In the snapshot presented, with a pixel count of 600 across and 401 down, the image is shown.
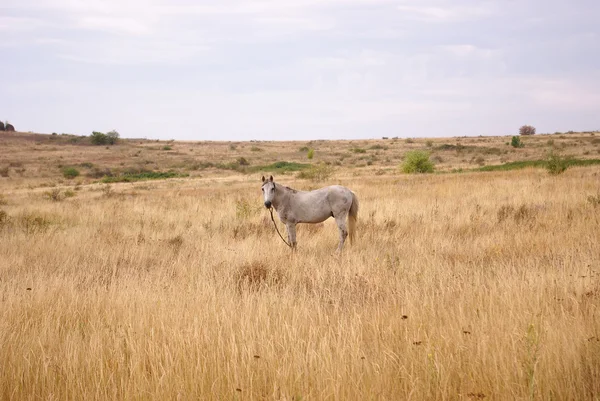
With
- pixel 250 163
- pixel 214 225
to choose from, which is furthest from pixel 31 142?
pixel 214 225

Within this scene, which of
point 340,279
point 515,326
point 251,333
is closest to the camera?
point 515,326

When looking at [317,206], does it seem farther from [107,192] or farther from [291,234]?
[107,192]

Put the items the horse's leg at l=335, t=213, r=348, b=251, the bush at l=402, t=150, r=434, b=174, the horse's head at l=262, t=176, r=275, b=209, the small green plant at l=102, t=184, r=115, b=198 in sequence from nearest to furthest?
the horse's head at l=262, t=176, r=275, b=209
the horse's leg at l=335, t=213, r=348, b=251
the small green plant at l=102, t=184, r=115, b=198
the bush at l=402, t=150, r=434, b=174

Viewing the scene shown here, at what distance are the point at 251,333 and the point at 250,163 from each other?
57.7 meters

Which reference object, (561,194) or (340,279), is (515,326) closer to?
(340,279)

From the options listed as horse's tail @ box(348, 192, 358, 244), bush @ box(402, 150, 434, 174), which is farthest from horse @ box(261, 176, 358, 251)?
bush @ box(402, 150, 434, 174)

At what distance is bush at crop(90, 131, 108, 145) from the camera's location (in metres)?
86.8

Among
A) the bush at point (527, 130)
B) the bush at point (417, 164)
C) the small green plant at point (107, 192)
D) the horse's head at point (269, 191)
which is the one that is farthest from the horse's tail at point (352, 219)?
the bush at point (527, 130)

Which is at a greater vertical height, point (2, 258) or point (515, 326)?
point (515, 326)

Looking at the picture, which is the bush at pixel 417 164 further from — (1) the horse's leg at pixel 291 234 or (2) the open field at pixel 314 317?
(1) the horse's leg at pixel 291 234

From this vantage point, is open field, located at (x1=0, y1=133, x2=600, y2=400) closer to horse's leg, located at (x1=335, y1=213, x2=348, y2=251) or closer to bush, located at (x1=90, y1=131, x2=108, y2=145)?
horse's leg, located at (x1=335, y1=213, x2=348, y2=251)

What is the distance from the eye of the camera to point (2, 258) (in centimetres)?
869

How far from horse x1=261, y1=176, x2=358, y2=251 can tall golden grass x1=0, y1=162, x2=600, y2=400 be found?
671 millimetres

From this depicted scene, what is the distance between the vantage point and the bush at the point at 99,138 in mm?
86812
